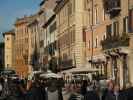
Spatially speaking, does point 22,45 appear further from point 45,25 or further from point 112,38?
point 112,38

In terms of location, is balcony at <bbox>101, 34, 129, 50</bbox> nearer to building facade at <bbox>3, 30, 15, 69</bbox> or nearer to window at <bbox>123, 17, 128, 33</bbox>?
window at <bbox>123, 17, 128, 33</bbox>

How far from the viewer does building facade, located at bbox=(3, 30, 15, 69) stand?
17962cm

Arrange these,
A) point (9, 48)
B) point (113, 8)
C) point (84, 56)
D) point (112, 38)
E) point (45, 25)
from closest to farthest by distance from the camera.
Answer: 1. point (112, 38)
2. point (113, 8)
3. point (84, 56)
4. point (45, 25)
5. point (9, 48)

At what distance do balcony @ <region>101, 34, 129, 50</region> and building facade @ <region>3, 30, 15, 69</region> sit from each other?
4885 inches

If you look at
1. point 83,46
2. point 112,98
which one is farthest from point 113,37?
point 112,98

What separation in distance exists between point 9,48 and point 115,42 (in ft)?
440

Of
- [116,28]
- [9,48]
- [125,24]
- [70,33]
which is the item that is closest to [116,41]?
[125,24]

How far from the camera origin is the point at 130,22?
4838 cm

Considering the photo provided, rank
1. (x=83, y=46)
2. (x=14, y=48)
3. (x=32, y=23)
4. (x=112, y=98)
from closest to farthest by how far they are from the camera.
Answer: (x=112, y=98), (x=83, y=46), (x=32, y=23), (x=14, y=48)

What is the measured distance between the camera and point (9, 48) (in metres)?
183

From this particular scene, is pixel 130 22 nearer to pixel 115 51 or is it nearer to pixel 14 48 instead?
pixel 115 51

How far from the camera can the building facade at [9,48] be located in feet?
589

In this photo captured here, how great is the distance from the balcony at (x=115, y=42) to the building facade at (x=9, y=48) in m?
124

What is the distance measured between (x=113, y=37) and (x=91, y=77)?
5558mm
